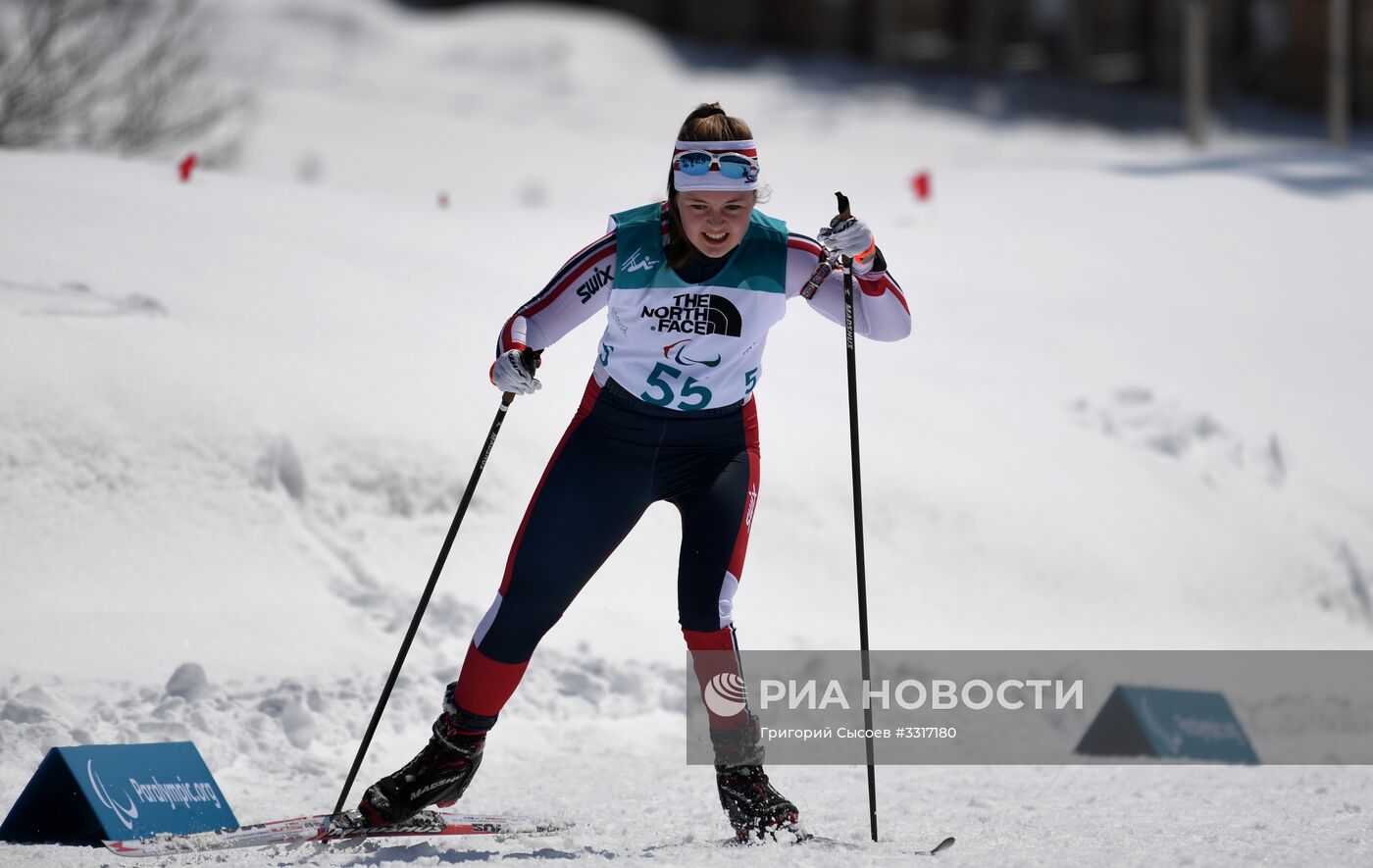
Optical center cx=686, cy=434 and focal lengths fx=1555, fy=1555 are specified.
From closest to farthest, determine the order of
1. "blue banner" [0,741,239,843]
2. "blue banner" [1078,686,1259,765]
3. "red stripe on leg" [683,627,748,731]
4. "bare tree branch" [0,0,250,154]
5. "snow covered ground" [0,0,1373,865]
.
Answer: "blue banner" [0,741,239,843]
"red stripe on leg" [683,627,748,731]
"snow covered ground" [0,0,1373,865]
"blue banner" [1078,686,1259,765]
"bare tree branch" [0,0,250,154]

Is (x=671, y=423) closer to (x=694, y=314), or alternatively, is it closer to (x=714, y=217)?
(x=694, y=314)

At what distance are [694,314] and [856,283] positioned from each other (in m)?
0.57

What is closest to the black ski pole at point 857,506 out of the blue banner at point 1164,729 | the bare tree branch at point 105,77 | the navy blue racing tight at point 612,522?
the navy blue racing tight at point 612,522

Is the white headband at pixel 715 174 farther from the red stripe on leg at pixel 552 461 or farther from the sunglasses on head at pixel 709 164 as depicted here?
the red stripe on leg at pixel 552 461

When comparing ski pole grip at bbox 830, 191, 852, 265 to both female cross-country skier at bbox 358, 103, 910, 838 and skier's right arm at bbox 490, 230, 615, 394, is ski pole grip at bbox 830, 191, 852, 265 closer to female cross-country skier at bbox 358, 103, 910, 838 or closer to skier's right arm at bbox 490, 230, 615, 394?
female cross-country skier at bbox 358, 103, 910, 838

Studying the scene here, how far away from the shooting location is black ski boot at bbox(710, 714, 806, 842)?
457cm

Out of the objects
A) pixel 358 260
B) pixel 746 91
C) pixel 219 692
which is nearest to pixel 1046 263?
pixel 358 260

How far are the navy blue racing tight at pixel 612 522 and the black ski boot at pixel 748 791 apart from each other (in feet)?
0.17

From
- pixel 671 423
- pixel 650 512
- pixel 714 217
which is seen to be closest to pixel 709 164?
pixel 714 217

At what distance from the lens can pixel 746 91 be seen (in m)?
29.9

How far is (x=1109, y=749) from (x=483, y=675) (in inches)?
122

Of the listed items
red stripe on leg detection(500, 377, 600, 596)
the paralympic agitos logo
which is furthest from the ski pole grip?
red stripe on leg detection(500, 377, 600, 596)

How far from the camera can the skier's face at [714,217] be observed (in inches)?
175

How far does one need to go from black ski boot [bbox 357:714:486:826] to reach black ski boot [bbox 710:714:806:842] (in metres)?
0.74
